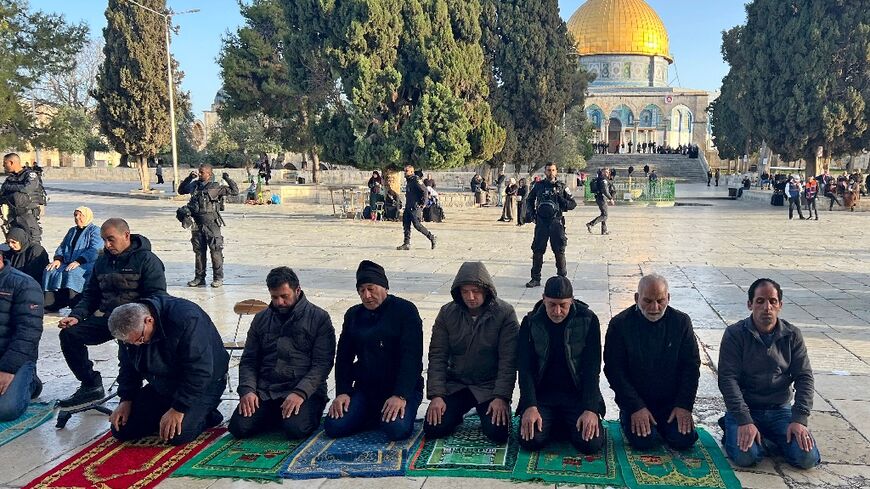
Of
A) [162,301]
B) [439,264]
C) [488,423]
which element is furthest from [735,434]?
[439,264]

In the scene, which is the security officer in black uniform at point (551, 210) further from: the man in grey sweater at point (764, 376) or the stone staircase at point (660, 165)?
the stone staircase at point (660, 165)

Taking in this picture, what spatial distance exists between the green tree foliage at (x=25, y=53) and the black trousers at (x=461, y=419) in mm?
20858

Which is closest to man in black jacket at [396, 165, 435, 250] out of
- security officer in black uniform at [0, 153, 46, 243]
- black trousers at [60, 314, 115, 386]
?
security officer in black uniform at [0, 153, 46, 243]

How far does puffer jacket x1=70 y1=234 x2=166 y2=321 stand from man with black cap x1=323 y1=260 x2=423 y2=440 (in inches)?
62.0

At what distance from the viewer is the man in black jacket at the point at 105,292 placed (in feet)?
15.9

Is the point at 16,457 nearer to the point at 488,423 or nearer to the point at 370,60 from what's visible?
the point at 488,423

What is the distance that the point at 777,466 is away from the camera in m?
3.80

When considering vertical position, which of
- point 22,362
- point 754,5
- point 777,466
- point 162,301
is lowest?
point 777,466

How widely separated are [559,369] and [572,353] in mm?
151

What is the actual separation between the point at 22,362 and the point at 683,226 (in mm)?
16697

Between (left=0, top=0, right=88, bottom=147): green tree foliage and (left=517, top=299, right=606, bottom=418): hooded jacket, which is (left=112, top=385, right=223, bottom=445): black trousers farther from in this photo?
(left=0, top=0, right=88, bottom=147): green tree foliage

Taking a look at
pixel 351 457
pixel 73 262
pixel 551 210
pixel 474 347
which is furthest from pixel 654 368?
pixel 73 262

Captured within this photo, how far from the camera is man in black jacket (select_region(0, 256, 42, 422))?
14.9 feet

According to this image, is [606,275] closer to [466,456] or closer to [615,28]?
[466,456]
